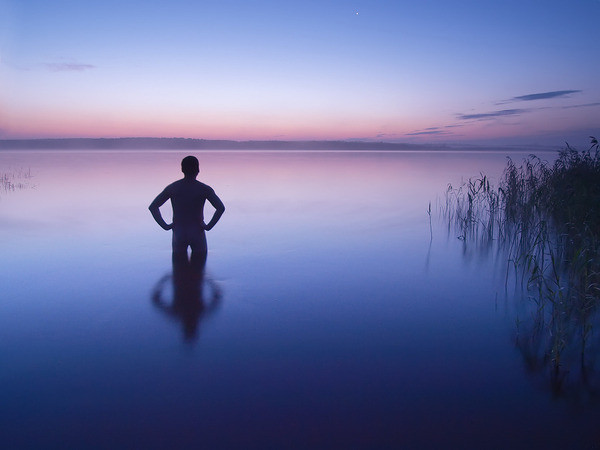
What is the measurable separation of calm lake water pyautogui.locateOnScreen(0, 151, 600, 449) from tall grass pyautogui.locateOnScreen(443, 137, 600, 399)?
0.82 feet

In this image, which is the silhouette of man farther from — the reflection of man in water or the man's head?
the reflection of man in water

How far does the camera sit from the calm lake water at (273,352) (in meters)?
2.86

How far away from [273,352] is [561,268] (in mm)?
5697

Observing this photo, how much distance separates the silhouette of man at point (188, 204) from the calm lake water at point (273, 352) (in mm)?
693

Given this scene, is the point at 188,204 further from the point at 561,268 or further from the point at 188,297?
the point at 561,268

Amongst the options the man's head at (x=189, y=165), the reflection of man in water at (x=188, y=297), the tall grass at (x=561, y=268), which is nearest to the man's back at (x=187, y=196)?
the man's head at (x=189, y=165)

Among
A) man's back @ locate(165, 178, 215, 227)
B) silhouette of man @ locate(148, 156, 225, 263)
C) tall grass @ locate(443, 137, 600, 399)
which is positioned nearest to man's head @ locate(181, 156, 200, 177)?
silhouette of man @ locate(148, 156, 225, 263)

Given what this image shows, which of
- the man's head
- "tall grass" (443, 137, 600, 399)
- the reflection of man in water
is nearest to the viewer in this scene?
"tall grass" (443, 137, 600, 399)

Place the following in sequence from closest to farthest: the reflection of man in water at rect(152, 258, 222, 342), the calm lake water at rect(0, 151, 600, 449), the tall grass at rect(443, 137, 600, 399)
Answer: the calm lake water at rect(0, 151, 600, 449)
the tall grass at rect(443, 137, 600, 399)
the reflection of man in water at rect(152, 258, 222, 342)

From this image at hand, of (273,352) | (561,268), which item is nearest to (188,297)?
(273,352)

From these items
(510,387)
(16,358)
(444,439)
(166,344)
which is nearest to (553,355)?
(510,387)

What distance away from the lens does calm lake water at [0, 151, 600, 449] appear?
2857mm

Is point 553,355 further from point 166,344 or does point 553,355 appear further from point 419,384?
point 166,344

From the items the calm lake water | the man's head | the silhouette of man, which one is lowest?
the calm lake water
